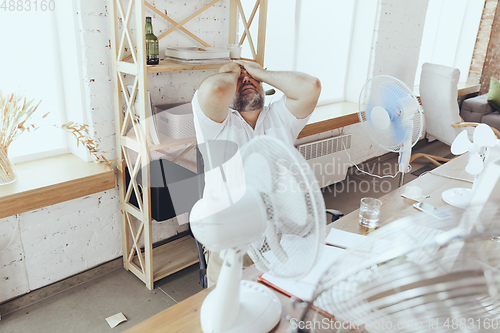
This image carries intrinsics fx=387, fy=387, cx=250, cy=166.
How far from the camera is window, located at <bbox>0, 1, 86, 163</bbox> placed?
2014 mm

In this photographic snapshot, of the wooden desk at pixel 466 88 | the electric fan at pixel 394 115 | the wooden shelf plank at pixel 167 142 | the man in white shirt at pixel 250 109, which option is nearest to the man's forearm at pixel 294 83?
the man in white shirt at pixel 250 109

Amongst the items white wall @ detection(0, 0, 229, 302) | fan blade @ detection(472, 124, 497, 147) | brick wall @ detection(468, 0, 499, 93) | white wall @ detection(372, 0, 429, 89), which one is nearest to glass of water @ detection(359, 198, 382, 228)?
fan blade @ detection(472, 124, 497, 147)

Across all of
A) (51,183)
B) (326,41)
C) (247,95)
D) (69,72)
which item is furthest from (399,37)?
(51,183)

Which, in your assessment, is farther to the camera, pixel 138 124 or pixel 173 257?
pixel 173 257

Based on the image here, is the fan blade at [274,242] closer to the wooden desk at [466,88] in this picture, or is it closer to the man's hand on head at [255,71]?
the man's hand on head at [255,71]

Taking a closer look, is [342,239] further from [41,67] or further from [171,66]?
[41,67]

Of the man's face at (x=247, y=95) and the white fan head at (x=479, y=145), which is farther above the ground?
the man's face at (x=247, y=95)

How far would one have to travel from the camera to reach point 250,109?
1.94 m

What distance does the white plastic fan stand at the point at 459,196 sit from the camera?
5.72 feet

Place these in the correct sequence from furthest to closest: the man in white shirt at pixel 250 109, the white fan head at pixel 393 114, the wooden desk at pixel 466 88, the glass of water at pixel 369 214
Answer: the wooden desk at pixel 466 88 → the white fan head at pixel 393 114 → the man in white shirt at pixel 250 109 → the glass of water at pixel 369 214

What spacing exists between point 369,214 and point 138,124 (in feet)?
4.16

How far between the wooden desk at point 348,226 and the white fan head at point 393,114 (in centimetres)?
26

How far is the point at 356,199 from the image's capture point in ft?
12.0

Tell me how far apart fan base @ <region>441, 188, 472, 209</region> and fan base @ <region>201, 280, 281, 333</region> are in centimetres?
112
